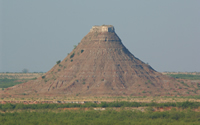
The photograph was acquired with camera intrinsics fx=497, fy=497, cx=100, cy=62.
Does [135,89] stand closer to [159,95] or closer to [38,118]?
[159,95]

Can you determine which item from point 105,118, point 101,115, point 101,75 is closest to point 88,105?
point 101,115

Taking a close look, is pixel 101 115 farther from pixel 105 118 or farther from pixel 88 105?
pixel 88 105

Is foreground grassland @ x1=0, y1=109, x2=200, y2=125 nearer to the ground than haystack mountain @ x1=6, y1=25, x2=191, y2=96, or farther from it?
A: nearer to the ground

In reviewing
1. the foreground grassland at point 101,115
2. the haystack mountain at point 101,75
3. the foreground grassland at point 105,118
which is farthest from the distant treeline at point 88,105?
the haystack mountain at point 101,75

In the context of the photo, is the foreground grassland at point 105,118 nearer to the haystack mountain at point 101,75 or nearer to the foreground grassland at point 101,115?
the foreground grassland at point 101,115

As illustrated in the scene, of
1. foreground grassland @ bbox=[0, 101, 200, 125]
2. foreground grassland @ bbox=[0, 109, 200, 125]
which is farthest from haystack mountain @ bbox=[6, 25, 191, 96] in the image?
foreground grassland @ bbox=[0, 109, 200, 125]

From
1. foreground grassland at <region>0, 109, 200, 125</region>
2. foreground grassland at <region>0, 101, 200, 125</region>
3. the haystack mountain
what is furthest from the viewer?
the haystack mountain

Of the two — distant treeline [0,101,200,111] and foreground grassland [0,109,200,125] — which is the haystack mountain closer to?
distant treeline [0,101,200,111]

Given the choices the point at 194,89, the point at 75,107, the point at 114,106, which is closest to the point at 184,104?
the point at 114,106

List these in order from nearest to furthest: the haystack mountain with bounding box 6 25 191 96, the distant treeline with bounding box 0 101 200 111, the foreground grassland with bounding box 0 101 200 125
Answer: the foreground grassland with bounding box 0 101 200 125, the distant treeline with bounding box 0 101 200 111, the haystack mountain with bounding box 6 25 191 96
